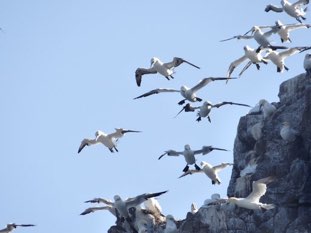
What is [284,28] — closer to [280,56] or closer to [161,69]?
Result: [280,56]

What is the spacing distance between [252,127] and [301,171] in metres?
6.32

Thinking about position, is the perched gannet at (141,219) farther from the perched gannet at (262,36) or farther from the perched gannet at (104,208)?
the perched gannet at (262,36)

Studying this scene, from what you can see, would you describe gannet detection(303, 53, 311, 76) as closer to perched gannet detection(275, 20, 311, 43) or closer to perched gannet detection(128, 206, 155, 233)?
perched gannet detection(275, 20, 311, 43)

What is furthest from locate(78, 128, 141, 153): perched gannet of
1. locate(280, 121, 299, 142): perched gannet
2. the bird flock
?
locate(280, 121, 299, 142): perched gannet

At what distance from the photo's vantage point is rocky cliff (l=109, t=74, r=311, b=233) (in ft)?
186

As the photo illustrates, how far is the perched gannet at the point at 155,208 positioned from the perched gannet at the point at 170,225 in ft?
7.98

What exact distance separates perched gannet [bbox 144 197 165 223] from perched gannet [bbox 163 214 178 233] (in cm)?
243

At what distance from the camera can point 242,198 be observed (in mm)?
59281

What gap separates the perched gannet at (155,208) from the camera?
211ft

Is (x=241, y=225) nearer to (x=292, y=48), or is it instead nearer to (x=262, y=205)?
(x=262, y=205)

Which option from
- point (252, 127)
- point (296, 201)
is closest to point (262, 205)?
point (296, 201)

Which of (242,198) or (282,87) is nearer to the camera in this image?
(242,198)

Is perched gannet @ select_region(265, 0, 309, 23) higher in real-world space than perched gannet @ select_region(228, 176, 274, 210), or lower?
higher

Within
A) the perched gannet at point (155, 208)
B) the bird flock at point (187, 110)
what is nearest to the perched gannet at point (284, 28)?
the bird flock at point (187, 110)
